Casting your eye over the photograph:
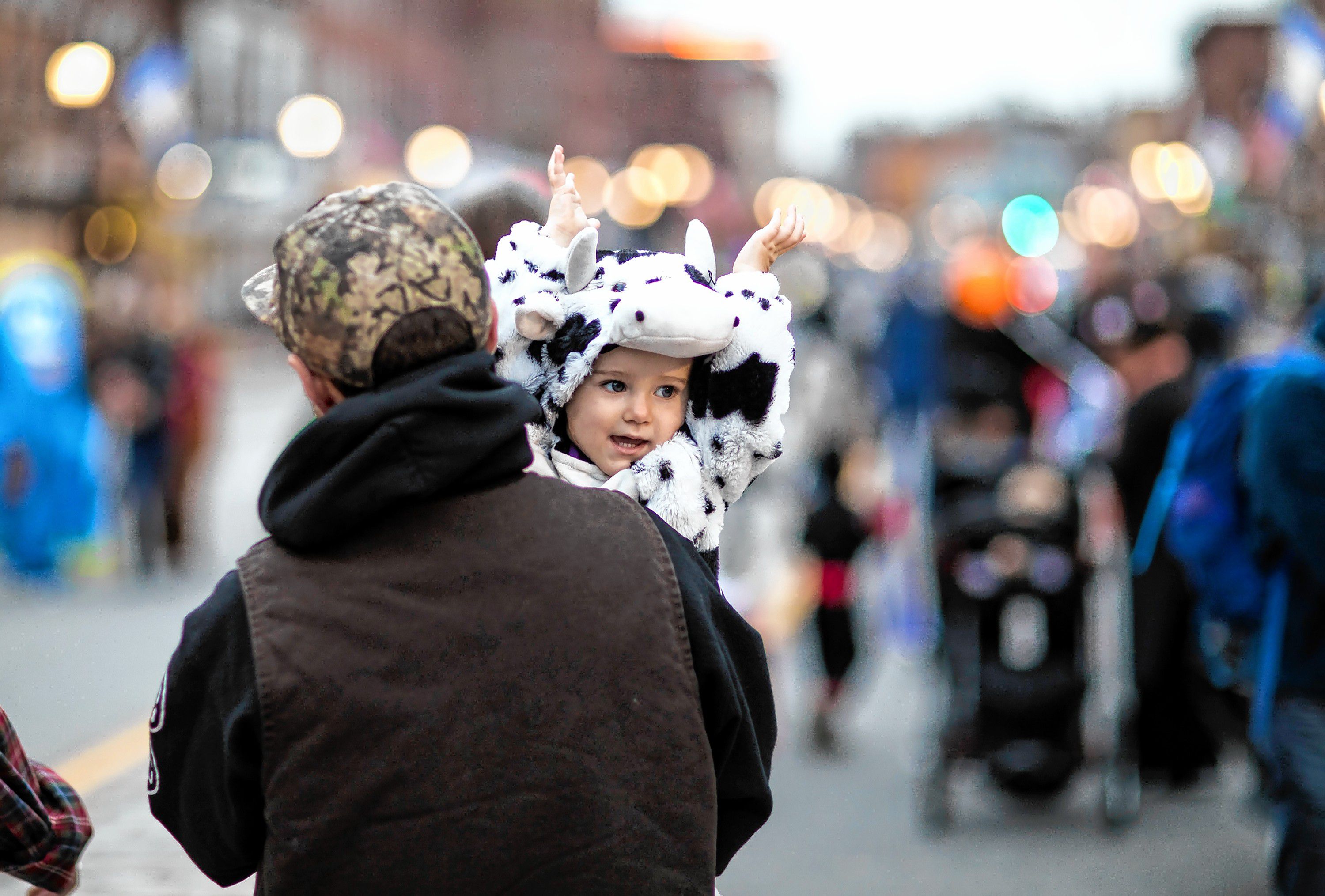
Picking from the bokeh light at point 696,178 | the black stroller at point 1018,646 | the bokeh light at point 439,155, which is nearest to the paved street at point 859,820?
the black stroller at point 1018,646

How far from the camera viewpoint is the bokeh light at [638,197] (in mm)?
46406

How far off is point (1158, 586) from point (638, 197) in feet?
145

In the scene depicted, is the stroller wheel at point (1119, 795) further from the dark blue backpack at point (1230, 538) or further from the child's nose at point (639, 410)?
the child's nose at point (639, 410)

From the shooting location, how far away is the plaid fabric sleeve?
233cm

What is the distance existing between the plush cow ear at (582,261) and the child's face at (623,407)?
0.12 m

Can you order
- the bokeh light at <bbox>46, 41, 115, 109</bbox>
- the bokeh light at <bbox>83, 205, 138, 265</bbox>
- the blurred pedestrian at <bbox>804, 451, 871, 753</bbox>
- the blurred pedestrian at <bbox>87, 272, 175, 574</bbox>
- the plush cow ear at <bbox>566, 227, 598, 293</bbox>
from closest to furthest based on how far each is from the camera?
the plush cow ear at <bbox>566, 227, 598, 293</bbox>
the blurred pedestrian at <bbox>804, 451, 871, 753</bbox>
the blurred pedestrian at <bbox>87, 272, 175, 574</bbox>
the bokeh light at <bbox>46, 41, 115, 109</bbox>
the bokeh light at <bbox>83, 205, 138, 265</bbox>

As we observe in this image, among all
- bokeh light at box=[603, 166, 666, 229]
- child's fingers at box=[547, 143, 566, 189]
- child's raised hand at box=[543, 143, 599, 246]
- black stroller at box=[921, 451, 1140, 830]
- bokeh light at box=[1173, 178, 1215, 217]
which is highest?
bokeh light at box=[603, 166, 666, 229]

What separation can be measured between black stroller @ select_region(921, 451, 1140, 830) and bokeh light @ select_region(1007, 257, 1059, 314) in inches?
151

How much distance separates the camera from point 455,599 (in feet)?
6.05

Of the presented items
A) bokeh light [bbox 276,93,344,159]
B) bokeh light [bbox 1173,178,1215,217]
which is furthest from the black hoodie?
bokeh light [bbox 276,93,344,159]

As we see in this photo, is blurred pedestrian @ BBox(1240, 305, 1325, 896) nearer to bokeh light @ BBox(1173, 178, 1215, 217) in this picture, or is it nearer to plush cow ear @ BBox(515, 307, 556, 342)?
plush cow ear @ BBox(515, 307, 556, 342)

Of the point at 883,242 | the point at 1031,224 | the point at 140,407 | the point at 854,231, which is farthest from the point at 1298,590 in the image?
the point at 883,242

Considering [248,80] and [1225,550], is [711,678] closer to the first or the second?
[1225,550]

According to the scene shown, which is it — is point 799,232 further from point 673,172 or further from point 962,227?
point 673,172
